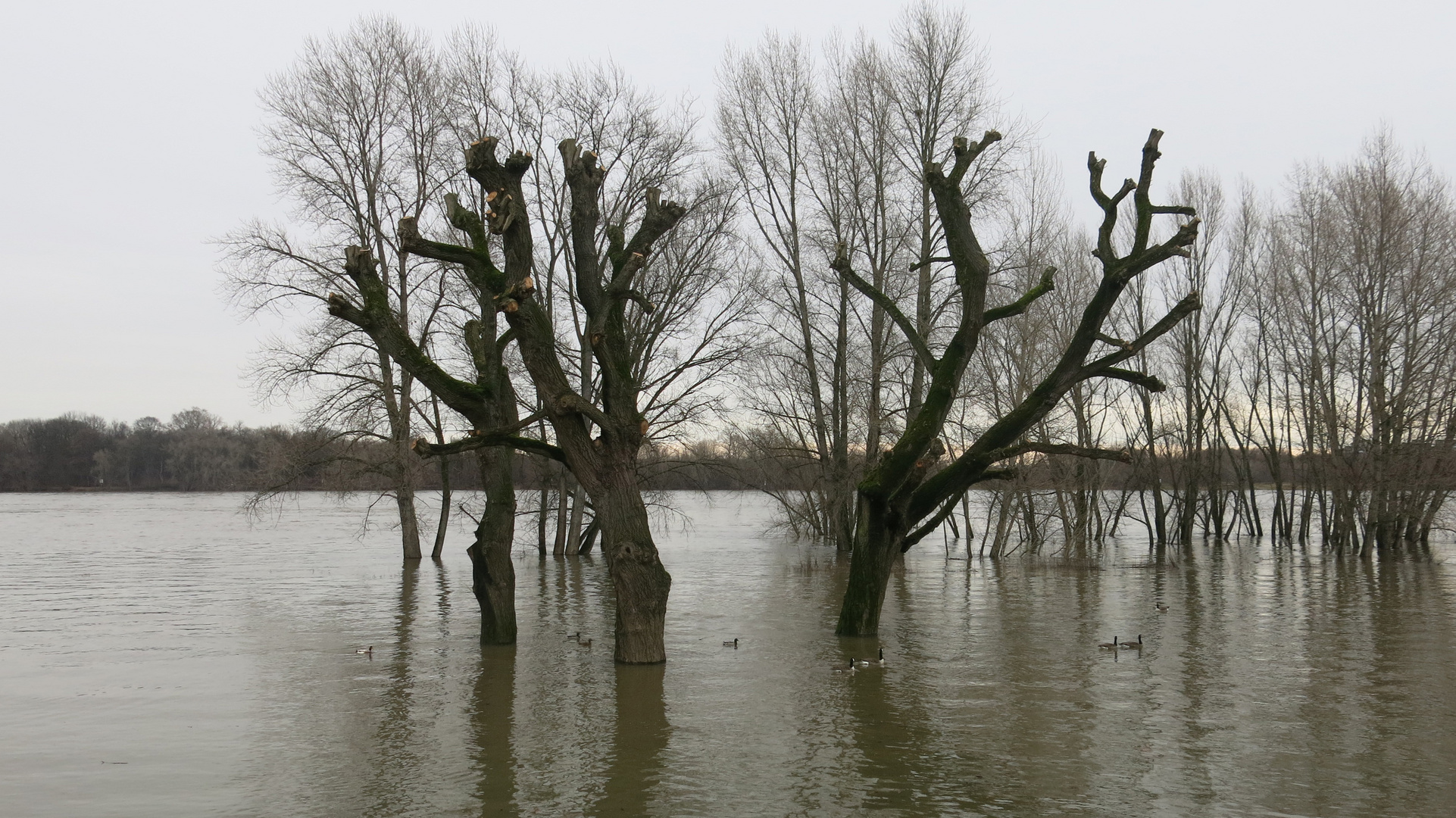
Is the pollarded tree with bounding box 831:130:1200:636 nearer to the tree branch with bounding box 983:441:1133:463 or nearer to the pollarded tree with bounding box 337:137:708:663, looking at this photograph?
the tree branch with bounding box 983:441:1133:463

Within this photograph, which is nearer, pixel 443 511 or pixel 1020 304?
pixel 1020 304

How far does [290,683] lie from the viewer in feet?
40.3

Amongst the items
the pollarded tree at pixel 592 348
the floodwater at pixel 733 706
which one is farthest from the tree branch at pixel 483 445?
the floodwater at pixel 733 706

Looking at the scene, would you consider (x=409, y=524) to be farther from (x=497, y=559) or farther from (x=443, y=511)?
(x=497, y=559)

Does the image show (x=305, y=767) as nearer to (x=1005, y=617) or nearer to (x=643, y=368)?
(x=1005, y=617)

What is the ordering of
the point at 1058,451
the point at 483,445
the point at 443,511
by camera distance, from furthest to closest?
the point at 443,511
the point at 1058,451
the point at 483,445

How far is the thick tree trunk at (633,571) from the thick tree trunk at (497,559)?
202 cm

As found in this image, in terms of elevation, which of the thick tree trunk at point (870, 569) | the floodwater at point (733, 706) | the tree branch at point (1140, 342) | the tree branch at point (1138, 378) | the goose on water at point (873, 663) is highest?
the tree branch at point (1140, 342)

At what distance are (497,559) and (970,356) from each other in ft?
22.3

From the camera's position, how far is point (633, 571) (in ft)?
40.4

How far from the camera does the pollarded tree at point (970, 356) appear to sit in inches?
522

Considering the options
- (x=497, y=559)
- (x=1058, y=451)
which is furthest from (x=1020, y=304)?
(x=497, y=559)

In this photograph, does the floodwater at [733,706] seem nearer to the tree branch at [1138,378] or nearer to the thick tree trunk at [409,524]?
the tree branch at [1138,378]

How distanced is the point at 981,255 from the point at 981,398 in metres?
16.8
